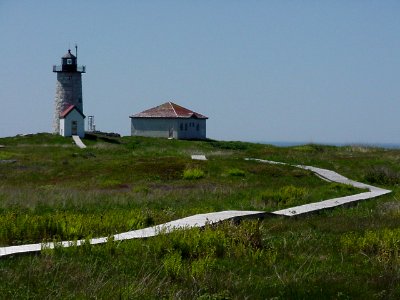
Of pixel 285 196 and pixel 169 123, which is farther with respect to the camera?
pixel 169 123

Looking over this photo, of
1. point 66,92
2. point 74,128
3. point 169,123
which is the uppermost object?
point 66,92

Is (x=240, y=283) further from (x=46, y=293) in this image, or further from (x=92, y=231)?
(x=92, y=231)

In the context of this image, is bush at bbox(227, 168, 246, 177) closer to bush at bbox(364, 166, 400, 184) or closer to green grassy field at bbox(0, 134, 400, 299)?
bush at bbox(364, 166, 400, 184)

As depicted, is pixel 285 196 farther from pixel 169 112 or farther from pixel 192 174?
pixel 169 112

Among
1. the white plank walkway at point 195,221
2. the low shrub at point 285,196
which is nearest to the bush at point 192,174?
the low shrub at point 285,196

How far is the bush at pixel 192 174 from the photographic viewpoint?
34.4m

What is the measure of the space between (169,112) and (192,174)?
5141cm

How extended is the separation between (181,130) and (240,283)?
243 feet

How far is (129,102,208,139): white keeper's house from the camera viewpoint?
84375mm

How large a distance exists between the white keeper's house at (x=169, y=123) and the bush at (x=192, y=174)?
4879 cm

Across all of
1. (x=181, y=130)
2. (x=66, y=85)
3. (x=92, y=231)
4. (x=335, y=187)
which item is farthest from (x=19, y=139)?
(x=92, y=231)

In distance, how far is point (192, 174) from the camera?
3462cm

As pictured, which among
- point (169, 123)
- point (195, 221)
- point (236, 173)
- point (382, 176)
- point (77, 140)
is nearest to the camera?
point (195, 221)

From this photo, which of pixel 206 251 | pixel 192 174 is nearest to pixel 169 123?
pixel 192 174
